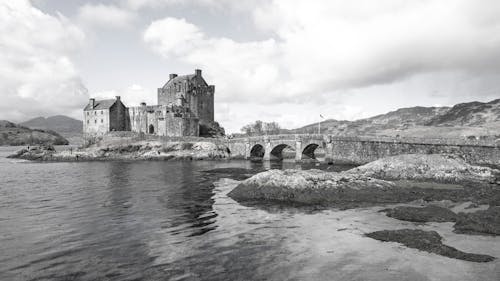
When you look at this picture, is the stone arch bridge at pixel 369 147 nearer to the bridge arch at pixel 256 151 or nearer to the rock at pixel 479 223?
the bridge arch at pixel 256 151

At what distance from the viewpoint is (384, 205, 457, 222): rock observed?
16562 mm

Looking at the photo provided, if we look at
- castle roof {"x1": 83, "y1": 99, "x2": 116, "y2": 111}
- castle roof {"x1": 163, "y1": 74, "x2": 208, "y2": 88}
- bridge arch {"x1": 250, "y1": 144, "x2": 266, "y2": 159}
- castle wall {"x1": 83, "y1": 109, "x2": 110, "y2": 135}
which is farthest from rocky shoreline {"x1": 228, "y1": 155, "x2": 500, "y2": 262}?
castle roof {"x1": 83, "y1": 99, "x2": 116, "y2": 111}

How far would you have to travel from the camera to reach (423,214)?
56.0 feet

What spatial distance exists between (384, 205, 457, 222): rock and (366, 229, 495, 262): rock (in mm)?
2827

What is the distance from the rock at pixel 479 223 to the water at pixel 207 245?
0.58 meters

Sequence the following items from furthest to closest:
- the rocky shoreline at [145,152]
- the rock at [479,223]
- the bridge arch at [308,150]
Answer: the rocky shoreline at [145,152], the bridge arch at [308,150], the rock at [479,223]

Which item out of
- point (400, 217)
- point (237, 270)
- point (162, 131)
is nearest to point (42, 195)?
point (237, 270)

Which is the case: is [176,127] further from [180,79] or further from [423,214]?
[423,214]

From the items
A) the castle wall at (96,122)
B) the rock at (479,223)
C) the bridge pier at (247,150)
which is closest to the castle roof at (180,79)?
the castle wall at (96,122)

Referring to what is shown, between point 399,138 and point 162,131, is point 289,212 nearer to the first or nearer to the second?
point 399,138

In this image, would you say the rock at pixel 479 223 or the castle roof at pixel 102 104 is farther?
the castle roof at pixel 102 104

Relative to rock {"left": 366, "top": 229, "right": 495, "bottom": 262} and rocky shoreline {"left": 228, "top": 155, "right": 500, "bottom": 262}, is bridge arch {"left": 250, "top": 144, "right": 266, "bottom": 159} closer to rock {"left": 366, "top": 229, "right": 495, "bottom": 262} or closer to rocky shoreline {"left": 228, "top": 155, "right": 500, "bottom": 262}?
rocky shoreline {"left": 228, "top": 155, "right": 500, "bottom": 262}

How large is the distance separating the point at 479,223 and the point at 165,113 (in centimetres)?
7025

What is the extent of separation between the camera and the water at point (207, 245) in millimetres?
10188
